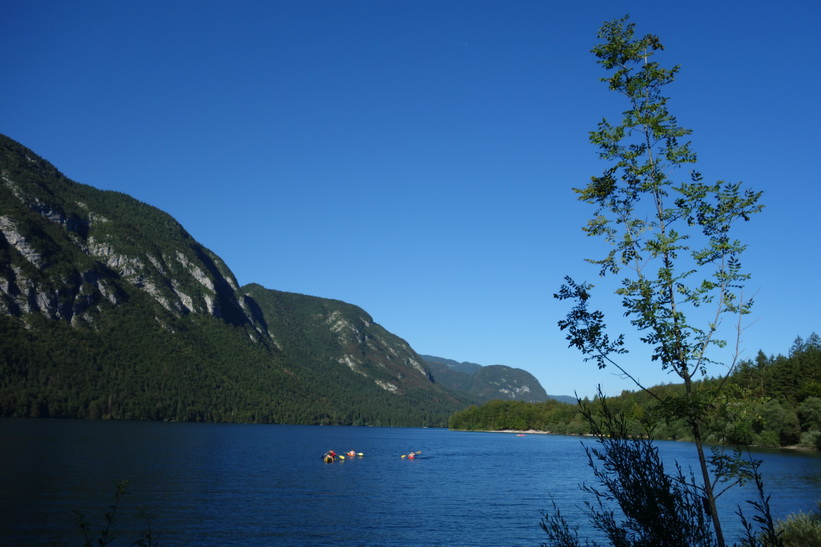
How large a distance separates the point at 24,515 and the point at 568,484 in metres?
63.4

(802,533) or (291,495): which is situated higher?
(802,533)

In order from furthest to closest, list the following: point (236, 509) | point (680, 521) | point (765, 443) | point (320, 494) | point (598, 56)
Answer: point (765, 443) < point (320, 494) < point (236, 509) < point (598, 56) < point (680, 521)

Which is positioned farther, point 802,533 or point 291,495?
point 291,495

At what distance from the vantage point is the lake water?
43875 millimetres

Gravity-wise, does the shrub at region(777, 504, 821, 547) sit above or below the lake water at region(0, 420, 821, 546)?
above

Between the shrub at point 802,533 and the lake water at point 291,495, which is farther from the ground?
the shrub at point 802,533

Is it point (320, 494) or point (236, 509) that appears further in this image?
point (320, 494)

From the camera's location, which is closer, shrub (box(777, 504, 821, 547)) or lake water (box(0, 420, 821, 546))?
shrub (box(777, 504, 821, 547))

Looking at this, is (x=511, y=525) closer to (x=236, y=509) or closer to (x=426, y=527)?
(x=426, y=527)

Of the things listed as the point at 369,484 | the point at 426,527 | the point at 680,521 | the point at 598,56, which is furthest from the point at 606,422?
the point at 369,484

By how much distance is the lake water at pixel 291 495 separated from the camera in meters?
43.9

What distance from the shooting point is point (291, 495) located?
65.3 meters

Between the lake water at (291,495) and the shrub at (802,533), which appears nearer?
the shrub at (802,533)

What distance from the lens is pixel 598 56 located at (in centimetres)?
1552
